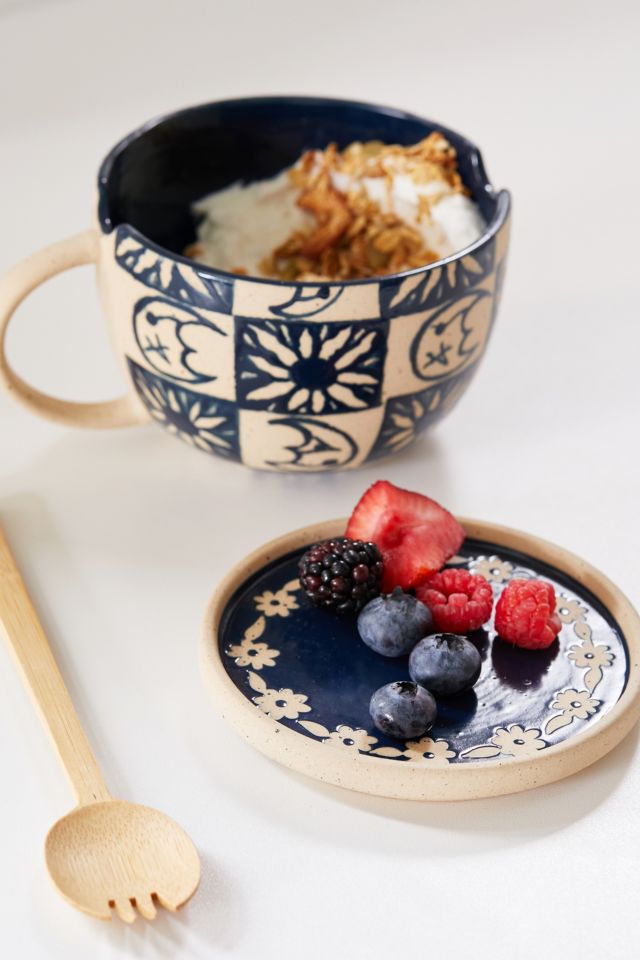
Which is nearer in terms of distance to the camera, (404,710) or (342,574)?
(404,710)

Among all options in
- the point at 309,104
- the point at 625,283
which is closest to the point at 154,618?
the point at 309,104

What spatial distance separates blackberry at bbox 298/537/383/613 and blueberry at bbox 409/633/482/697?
0.08 metres

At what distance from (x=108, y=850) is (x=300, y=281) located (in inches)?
18.6

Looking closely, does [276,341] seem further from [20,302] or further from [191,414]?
[20,302]

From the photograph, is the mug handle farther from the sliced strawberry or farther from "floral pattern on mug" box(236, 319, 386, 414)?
the sliced strawberry

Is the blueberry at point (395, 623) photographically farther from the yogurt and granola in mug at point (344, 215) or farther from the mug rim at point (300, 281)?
the yogurt and granola in mug at point (344, 215)

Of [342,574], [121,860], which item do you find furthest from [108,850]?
[342,574]

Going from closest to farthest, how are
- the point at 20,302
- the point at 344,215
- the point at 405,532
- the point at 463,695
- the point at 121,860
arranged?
the point at 121,860, the point at 463,695, the point at 405,532, the point at 20,302, the point at 344,215

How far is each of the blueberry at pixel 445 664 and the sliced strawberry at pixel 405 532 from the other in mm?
95

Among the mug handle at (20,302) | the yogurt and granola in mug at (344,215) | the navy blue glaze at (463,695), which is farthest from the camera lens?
the yogurt and granola in mug at (344,215)

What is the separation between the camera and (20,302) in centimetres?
121

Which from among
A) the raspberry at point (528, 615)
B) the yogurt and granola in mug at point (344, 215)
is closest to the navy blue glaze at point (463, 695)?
the raspberry at point (528, 615)

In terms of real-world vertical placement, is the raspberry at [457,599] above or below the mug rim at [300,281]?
below

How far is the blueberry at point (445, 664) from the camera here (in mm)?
947
